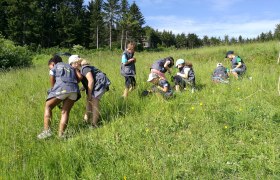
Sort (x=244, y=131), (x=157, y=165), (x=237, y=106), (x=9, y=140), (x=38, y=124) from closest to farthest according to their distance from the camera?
1. (x=157, y=165)
2. (x=9, y=140)
3. (x=244, y=131)
4. (x=38, y=124)
5. (x=237, y=106)

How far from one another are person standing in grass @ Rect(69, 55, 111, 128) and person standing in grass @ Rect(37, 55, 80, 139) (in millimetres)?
354

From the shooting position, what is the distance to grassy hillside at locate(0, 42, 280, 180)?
127 inches

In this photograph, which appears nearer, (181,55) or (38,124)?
(38,124)

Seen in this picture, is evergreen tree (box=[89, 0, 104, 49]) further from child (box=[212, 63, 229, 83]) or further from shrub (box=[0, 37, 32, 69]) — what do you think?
child (box=[212, 63, 229, 83])

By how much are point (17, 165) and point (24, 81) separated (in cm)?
566

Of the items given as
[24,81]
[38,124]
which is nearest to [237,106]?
[38,124]

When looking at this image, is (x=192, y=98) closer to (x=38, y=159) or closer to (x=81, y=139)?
(x=81, y=139)

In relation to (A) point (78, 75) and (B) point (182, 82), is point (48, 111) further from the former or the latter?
(B) point (182, 82)

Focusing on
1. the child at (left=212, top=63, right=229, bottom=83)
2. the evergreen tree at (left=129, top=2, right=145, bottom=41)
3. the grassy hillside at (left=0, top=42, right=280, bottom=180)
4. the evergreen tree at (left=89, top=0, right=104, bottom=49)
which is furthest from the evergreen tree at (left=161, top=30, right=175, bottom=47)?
the grassy hillside at (left=0, top=42, right=280, bottom=180)

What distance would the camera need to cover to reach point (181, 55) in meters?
14.1

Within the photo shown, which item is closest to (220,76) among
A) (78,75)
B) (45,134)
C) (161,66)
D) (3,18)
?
(161,66)

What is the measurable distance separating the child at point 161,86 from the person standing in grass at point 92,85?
1.61 meters

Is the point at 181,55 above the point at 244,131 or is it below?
above

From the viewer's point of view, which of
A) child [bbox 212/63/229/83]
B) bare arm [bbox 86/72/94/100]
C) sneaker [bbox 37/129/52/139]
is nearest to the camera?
sneaker [bbox 37/129/52/139]
